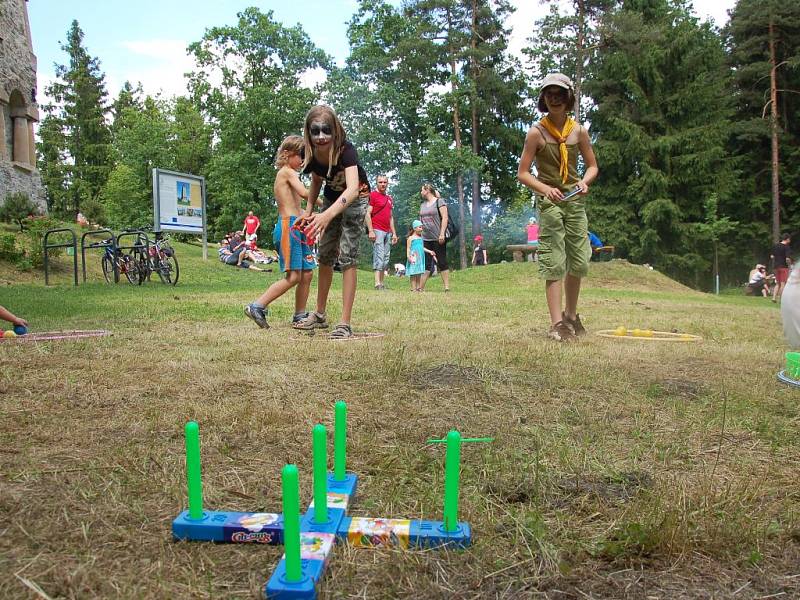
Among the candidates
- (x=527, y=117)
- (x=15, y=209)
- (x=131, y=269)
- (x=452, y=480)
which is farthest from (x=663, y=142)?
(x=452, y=480)

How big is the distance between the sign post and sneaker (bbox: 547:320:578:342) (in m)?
12.7

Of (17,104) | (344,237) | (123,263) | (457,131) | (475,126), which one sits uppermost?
(475,126)

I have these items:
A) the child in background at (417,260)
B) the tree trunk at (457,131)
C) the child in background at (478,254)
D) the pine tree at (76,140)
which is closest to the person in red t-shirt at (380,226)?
the child in background at (417,260)

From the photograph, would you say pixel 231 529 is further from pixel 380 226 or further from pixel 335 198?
pixel 380 226

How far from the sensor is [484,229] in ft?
135

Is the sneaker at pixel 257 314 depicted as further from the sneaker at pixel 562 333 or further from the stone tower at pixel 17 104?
the stone tower at pixel 17 104

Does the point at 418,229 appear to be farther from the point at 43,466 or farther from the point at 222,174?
the point at 222,174

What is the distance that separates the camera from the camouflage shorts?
557 cm

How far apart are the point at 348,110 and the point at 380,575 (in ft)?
130

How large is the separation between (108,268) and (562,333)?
12.4m

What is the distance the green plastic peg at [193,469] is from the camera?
5.35 feet

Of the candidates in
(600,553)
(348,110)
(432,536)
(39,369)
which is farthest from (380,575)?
(348,110)

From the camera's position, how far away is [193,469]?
1642mm

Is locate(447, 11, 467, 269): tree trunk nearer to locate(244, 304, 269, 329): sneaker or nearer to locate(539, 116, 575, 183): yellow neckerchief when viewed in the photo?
locate(539, 116, 575, 183): yellow neckerchief
